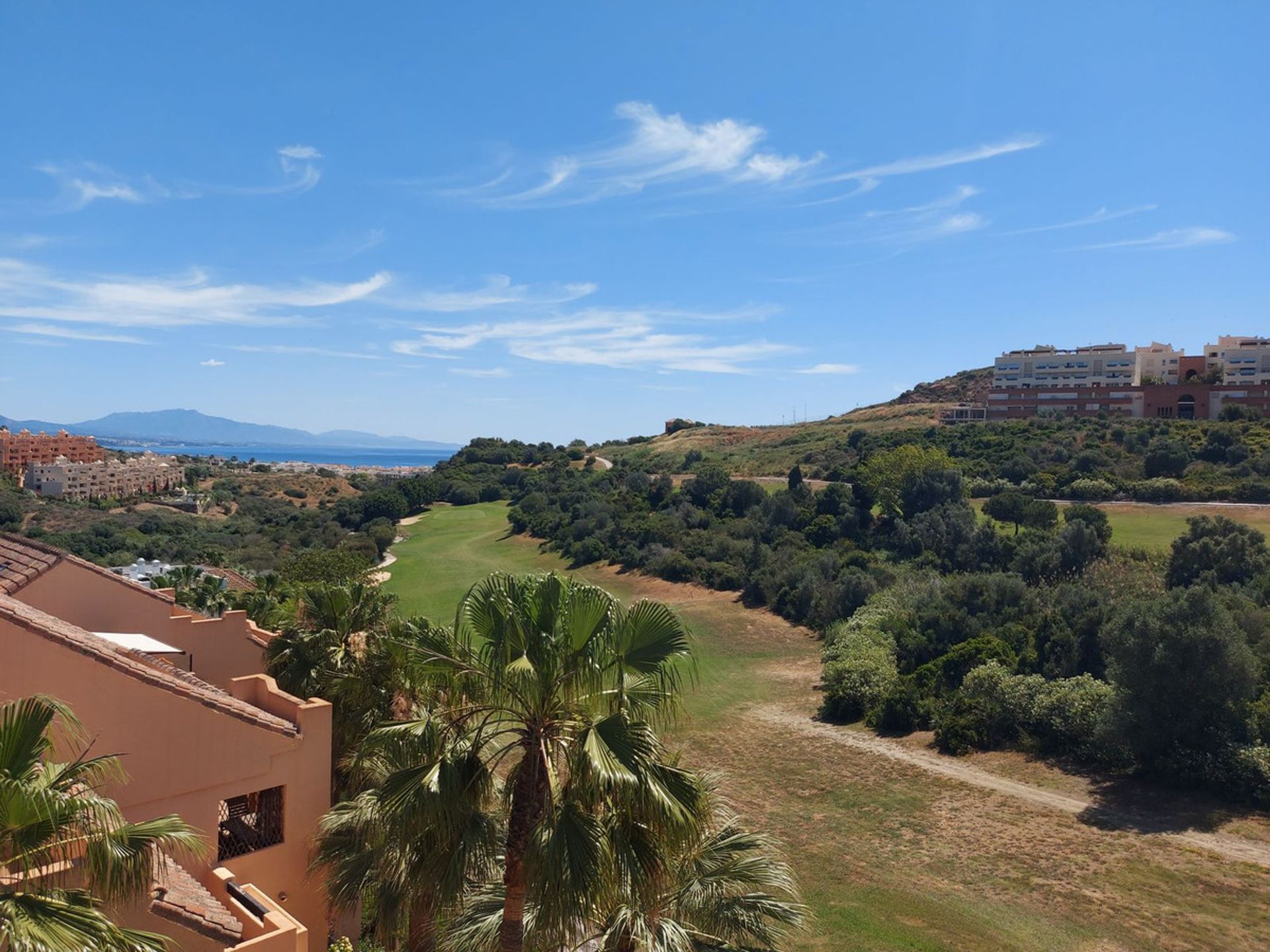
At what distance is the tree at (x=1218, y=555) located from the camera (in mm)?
28469

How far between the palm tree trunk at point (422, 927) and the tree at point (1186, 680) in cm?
1672

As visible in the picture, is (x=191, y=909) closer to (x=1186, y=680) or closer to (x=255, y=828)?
(x=255, y=828)

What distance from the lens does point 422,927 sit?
8.36 m

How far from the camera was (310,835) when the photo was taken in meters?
9.15

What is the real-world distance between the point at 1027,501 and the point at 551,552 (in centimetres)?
2633

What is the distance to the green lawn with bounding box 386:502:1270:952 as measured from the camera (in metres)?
12.7

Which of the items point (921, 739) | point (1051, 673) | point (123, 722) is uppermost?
point (123, 722)

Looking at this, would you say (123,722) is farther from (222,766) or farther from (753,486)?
(753,486)

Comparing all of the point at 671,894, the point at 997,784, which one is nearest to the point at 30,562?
the point at 671,894

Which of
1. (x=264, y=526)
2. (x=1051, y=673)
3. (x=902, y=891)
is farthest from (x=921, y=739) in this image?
(x=264, y=526)

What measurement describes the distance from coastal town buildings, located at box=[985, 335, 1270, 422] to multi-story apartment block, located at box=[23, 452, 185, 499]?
89.8 m

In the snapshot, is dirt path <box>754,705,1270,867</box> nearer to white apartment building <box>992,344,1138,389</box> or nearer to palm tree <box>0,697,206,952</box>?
palm tree <box>0,697,206,952</box>

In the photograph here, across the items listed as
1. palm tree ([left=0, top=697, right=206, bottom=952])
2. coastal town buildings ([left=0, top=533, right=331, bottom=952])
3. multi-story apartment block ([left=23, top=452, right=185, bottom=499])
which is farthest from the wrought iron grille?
multi-story apartment block ([left=23, top=452, right=185, bottom=499])

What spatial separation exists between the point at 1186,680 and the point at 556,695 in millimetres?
17755
